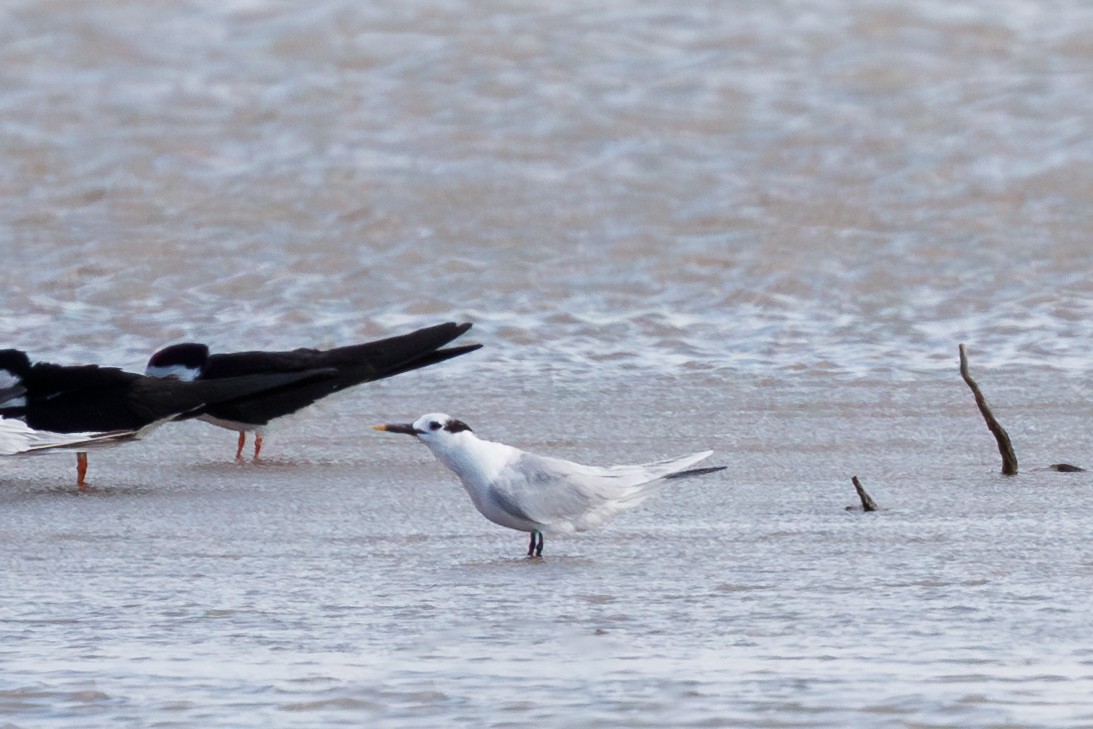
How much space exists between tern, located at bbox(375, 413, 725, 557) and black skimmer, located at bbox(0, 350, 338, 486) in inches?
49.7

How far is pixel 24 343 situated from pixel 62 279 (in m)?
0.70

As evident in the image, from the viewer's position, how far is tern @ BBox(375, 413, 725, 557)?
376cm

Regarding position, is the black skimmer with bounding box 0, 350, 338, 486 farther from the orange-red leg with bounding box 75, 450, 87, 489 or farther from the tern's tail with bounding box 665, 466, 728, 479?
the tern's tail with bounding box 665, 466, 728, 479

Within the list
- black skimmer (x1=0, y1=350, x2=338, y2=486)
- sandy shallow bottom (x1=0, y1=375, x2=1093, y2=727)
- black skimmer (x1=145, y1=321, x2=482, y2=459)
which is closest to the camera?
sandy shallow bottom (x1=0, y1=375, x2=1093, y2=727)

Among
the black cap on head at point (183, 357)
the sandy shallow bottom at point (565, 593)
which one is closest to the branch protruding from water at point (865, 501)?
the sandy shallow bottom at point (565, 593)

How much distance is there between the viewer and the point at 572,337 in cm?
690

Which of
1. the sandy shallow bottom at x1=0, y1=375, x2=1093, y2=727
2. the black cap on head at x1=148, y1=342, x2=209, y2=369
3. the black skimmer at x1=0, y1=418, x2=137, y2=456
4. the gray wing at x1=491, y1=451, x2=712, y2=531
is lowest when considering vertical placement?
the sandy shallow bottom at x1=0, y1=375, x2=1093, y2=727

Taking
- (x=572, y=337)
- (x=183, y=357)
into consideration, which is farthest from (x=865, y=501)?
(x=572, y=337)

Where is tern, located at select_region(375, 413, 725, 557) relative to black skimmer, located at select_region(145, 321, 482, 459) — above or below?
below

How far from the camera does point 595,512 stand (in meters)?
3.86

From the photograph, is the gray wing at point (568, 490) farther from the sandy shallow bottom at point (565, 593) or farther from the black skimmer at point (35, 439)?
the black skimmer at point (35, 439)

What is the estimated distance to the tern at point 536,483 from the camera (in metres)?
3.76

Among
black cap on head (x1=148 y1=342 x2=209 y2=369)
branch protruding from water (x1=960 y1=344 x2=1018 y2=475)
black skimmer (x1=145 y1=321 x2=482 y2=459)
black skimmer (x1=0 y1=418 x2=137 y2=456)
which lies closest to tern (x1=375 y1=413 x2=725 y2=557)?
branch protruding from water (x1=960 y1=344 x2=1018 y2=475)

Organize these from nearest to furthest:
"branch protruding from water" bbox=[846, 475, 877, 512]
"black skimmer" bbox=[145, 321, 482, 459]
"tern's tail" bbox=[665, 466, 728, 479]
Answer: "tern's tail" bbox=[665, 466, 728, 479] → "branch protruding from water" bbox=[846, 475, 877, 512] → "black skimmer" bbox=[145, 321, 482, 459]
